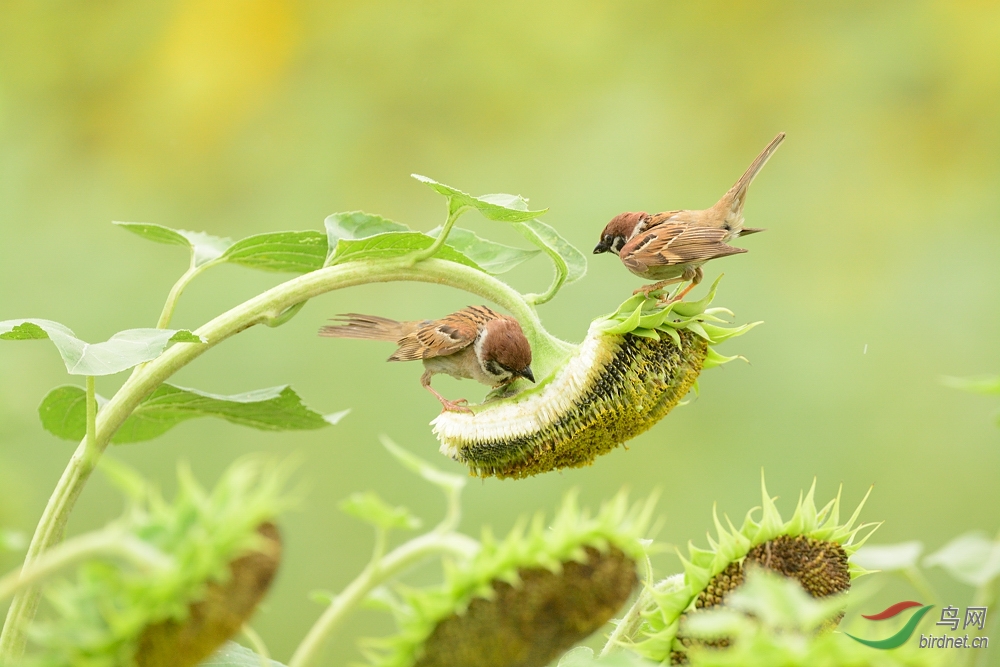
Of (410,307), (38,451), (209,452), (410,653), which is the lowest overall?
(38,451)

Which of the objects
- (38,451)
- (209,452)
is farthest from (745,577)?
(38,451)

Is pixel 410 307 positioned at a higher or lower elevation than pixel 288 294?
lower

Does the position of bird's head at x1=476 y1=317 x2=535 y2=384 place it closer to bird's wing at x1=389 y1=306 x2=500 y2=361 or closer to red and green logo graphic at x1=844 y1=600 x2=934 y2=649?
bird's wing at x1=389 y1=306 x2=500 y2=361

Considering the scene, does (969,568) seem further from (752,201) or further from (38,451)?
(38,451)

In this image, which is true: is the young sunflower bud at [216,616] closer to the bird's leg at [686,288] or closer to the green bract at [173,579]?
the green bract at [173,579]

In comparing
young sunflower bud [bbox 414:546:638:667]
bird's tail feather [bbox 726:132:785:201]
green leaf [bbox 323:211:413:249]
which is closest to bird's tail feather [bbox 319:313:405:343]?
green leaf [bbox 323:211:413:249]

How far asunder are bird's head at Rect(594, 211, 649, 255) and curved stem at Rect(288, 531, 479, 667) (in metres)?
0.44

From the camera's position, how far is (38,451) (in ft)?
6.63

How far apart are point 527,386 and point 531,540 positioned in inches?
10.1

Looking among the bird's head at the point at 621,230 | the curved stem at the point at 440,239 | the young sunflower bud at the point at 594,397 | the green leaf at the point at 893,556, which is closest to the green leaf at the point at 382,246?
the curved stem at the point at 440,239

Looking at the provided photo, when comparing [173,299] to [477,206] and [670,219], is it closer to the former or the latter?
[477,206]

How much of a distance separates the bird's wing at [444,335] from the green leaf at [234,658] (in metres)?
0.26

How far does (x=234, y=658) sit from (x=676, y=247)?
16.2 inches

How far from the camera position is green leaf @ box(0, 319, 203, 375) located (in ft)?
1.60
